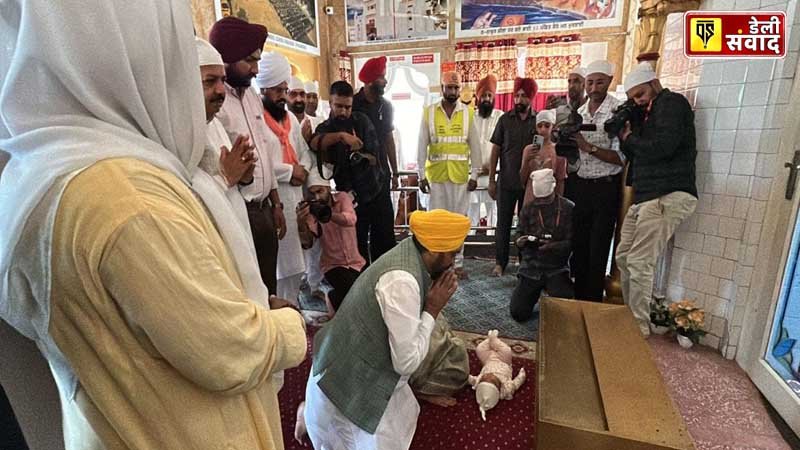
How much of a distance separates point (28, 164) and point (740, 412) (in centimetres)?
255

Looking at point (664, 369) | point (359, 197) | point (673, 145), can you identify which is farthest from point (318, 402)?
point (673, 145)

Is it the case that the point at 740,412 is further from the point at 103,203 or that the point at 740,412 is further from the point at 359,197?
the point at 103,203

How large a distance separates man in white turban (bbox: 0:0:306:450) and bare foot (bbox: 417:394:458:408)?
1.36m

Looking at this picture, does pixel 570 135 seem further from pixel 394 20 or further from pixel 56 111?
pixel 394 20

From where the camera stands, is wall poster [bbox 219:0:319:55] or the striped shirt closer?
the striped shirt

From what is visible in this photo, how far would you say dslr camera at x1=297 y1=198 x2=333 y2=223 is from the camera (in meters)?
2.46

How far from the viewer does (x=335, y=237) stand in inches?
104

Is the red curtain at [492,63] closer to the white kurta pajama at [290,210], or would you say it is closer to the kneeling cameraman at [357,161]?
the kneeling cameraman at [357,161]

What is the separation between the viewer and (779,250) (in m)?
2.01

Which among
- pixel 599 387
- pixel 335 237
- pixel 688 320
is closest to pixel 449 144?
pixel 335 237

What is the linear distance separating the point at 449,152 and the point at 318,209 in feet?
4.96

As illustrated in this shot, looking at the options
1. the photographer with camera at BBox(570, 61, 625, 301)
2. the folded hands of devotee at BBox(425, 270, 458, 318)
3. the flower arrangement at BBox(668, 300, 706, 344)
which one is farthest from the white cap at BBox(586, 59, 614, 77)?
the folded hands of devotee at BBox(425, 270, 458, 318)

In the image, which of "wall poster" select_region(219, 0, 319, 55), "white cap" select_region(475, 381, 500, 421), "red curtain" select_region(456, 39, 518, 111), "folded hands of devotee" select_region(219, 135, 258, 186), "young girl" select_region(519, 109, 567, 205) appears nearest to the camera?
"folded hands of devotee" select_region(219, 135, 258, 186)

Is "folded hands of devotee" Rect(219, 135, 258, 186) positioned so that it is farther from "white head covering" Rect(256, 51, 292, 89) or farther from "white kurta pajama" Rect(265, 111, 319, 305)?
"white head covering" Rect(256, 51, 292, 89)
